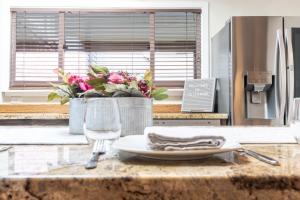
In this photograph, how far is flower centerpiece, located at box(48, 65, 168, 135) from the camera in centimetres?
97

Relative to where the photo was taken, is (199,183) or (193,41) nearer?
(199,183)

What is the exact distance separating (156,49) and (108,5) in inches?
24.9

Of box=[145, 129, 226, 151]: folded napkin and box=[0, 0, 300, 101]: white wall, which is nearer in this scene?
box=[145, 129, 226, 151]: folded napkin

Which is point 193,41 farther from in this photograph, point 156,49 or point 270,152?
point 270,152

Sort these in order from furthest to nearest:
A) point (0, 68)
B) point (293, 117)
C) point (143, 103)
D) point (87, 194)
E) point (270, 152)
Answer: point (0, 68)
point (143, 103)
point (293, 117)
point (270, 152)
point (87, 194)

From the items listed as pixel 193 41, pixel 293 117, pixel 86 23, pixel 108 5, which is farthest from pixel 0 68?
pixel 293 117

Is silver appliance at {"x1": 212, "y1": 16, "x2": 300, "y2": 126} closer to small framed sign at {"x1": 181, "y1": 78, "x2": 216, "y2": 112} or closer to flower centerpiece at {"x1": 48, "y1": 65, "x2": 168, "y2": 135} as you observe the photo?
small framed sign at {"x1": 181, "y1": 78, "x2": 216, "y2": 112}

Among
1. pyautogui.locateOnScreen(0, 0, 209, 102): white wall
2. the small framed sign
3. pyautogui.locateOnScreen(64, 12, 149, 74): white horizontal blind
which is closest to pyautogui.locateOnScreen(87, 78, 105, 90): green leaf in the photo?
the small framed sign

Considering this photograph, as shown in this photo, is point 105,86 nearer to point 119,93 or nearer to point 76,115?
point 119,93

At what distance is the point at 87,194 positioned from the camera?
428 mm

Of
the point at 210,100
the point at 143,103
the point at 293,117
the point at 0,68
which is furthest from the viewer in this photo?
the point at 0,68

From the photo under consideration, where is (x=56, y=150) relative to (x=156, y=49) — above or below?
below

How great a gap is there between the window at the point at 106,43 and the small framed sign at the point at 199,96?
0.32 metres

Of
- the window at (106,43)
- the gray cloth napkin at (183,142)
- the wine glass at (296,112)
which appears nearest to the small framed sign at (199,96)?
the window at (106,43)
